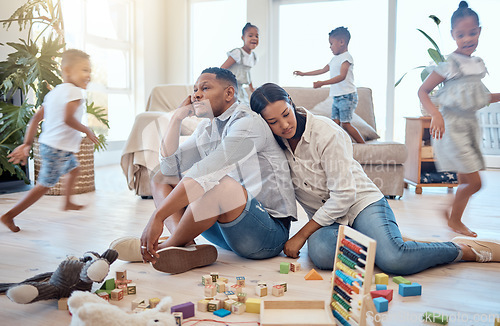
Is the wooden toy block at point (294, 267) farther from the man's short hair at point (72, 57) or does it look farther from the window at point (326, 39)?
the window at point (326, 39)

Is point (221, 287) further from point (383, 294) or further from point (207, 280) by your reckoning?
point (383, 294)

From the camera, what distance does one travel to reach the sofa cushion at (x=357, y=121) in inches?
143

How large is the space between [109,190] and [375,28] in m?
3.59

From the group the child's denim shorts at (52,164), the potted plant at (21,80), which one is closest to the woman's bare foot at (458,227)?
the child's denim shorts at (52,164)

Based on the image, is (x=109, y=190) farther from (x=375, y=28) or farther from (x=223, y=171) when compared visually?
(x=375, y=28)

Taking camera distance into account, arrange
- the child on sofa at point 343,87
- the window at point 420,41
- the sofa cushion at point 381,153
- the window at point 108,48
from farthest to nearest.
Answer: the window at point 420,41 → the window at point 108,48 → the child on sofa at point 343,87 → the sofa cushion at point 381,153

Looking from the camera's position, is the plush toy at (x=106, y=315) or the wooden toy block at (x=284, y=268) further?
the wooden toy block at (x=284, y=268)

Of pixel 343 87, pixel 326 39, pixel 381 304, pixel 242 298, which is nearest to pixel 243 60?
pixel 343 87

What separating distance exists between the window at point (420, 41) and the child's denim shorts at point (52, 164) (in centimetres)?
397

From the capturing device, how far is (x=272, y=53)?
19.2 feet

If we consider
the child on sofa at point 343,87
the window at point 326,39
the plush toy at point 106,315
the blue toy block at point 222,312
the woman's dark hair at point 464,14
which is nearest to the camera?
the plush toy at point 106,315

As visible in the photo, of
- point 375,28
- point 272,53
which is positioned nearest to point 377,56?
point 375,28

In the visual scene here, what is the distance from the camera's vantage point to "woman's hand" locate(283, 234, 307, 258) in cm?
A: 182

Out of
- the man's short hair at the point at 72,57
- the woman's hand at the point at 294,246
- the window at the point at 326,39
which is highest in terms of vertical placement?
the window at the point at 326,39
